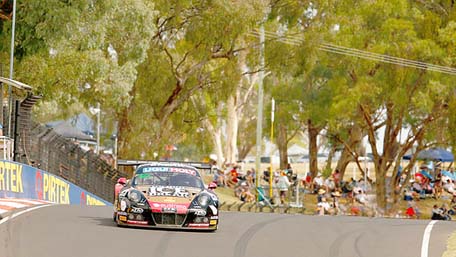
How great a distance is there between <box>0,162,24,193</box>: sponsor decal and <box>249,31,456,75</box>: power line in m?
24.5

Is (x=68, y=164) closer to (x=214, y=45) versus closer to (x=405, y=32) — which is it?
(x=214, y=45)

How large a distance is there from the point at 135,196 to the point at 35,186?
1014 centimetres

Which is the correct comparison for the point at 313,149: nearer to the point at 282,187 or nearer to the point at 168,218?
the point at 282,187

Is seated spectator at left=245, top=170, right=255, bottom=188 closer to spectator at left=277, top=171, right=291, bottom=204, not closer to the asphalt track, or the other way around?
spectator at left=277, top=171, right=291, bottom=204

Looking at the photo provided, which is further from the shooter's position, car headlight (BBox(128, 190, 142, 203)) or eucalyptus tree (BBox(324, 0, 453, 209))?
eucalyptus tree (BBox(324, 0, 453, 209))

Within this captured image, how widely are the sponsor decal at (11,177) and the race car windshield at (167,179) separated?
6.24m

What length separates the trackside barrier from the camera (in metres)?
24.6

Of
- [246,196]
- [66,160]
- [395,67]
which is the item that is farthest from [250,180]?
[66,160]

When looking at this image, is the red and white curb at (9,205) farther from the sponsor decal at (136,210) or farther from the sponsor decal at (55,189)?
the sponsor decal at (55,189)

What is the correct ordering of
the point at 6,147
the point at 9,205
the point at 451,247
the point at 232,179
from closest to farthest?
1. the point at 451,247
2. the point at 9,205
3. the point at 6,147
4. the point at 232,179

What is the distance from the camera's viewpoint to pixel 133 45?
131ft

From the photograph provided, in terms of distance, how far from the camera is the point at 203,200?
1817 cm

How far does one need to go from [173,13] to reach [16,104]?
1921 cm

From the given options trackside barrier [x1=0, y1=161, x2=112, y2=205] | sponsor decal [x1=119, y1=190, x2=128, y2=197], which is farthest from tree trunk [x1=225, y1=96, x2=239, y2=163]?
sponsor decal [x1=119, y1=190, x2=128, y2=197]
